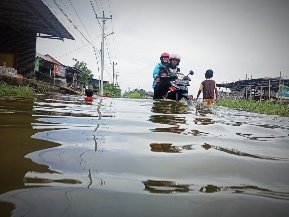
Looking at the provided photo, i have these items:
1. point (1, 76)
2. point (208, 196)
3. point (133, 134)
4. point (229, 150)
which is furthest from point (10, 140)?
point (1, 76)

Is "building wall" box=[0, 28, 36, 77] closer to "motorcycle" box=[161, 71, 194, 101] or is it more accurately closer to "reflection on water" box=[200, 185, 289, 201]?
"motorcycle" box=[161, 71, 194, 101]

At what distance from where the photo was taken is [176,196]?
→ 3.49ft

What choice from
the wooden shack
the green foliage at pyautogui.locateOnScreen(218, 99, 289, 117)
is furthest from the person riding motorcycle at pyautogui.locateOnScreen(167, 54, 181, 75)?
the wooden shack

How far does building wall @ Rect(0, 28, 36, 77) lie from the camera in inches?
768

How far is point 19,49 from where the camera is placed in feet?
65.0

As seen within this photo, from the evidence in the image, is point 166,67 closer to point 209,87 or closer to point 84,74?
point 209,87

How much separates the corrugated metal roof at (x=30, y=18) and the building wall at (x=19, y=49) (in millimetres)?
849

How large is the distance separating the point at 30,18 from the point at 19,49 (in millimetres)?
4964

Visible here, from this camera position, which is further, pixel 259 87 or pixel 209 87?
pixel 259 87

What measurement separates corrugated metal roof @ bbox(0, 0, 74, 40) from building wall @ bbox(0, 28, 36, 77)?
849 mm

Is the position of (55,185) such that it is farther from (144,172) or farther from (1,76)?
(1,76)

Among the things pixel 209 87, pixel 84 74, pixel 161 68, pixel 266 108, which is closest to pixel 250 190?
pixel 209 87

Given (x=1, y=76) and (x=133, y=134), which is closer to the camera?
(x=133, y=134)

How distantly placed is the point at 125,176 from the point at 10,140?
1.05 meters
